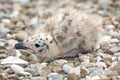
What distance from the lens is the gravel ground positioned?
3.21m

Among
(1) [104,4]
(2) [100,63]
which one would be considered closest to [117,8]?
(1) [104,4]

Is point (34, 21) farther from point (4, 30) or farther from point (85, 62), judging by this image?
point (85, 62)

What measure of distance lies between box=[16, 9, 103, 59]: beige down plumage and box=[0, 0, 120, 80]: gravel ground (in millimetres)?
78

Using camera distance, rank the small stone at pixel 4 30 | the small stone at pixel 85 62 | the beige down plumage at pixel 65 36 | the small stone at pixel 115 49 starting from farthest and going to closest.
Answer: the small stone at pixel 4 30
the small stone at pixel 115 49
the beige down plumage at pixel 65 36
the small stone at pixel 85 62

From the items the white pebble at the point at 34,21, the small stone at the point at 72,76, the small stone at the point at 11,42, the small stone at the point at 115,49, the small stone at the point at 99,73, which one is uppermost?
the white pebble at the point at 34,21

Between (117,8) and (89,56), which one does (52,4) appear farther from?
(89,56)

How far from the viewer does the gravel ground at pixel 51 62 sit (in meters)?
3.21

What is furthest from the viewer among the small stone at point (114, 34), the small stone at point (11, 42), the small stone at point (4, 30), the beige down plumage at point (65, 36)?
the small stone at point (4, 30)

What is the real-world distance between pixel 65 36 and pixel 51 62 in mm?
253

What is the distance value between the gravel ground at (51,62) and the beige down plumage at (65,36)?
3.1 inches

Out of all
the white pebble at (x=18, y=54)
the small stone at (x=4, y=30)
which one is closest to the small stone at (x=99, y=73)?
the white pebble at (x=18, y=54)

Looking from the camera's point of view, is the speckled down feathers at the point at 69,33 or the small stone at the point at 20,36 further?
the small stone at the point at 20,36

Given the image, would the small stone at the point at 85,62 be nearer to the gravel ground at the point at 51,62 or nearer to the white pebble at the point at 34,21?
the gravel ground at the point at 51,62

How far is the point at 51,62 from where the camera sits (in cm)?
353
